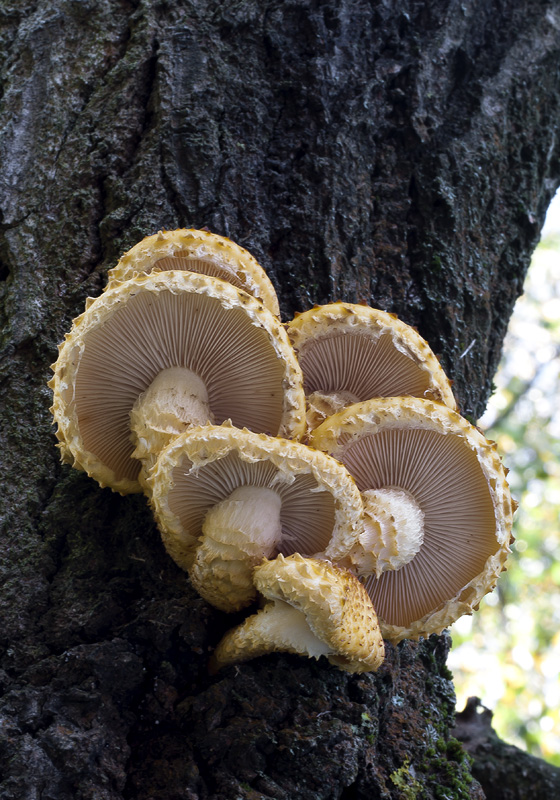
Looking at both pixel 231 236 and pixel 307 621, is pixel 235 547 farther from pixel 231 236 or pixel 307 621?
pixel 231 236

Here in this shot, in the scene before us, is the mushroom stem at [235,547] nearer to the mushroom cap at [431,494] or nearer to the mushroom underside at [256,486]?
the mushroom underside at [256,486]

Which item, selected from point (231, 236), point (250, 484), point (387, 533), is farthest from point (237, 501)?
point (231, 236)

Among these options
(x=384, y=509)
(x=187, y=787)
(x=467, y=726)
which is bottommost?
(x=467, y=726)

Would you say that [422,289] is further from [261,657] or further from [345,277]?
[261,657]

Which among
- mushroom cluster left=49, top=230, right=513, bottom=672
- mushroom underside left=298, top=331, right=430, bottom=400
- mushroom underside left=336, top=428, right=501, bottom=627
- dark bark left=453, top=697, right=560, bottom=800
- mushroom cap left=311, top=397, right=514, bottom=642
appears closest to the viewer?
mushroom cluster left=49, top=230, right=513, bottom=672

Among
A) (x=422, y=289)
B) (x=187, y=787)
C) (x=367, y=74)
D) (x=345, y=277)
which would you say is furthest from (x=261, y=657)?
(x=367, y=74)

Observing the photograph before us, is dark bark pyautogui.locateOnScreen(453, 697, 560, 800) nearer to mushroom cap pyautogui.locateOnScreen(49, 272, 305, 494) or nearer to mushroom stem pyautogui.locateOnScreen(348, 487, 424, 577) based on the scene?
mushroom stem pyautogui.locateOnScreen(348, 487, 424, 577)

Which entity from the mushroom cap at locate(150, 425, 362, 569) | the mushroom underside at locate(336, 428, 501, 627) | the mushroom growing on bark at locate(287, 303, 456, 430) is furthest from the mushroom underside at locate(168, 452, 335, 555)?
the mushroom growing on bark at locate(287, 303, 456, 430)
